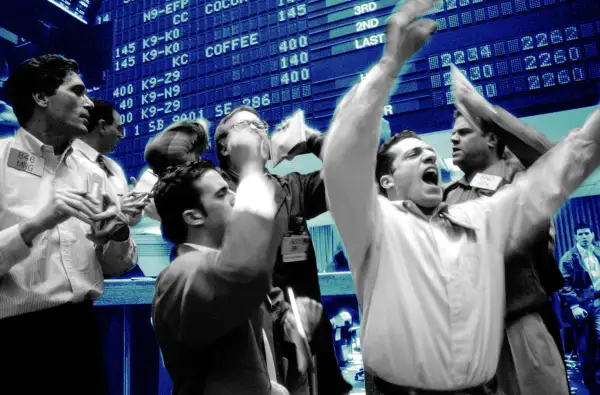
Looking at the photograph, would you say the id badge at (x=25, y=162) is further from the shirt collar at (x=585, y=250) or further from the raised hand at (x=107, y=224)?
the shirt collar at (x=585, y=250)

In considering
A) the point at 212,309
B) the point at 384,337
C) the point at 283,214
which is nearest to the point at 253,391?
the point at 212,309

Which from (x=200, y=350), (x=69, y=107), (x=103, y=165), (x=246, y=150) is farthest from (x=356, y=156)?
(x=103, y=165)

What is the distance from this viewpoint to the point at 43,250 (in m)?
1.27

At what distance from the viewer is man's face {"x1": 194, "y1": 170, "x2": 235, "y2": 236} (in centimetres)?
104

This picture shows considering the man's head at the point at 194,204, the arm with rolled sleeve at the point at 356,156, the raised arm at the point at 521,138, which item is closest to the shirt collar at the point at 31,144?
the man's head at the point at 194,204

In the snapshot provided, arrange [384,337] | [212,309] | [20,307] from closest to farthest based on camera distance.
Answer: [212,309] → [384,337] → [20,307]

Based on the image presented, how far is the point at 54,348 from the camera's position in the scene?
125 centimetres

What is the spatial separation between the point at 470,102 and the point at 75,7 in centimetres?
381

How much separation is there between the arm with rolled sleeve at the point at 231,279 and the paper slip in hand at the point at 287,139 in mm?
593

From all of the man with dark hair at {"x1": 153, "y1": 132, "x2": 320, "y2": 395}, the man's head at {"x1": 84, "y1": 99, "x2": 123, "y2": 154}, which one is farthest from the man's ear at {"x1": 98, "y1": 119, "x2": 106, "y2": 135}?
the man with dark hair at {"x1": 153, "y1": 132, "x2": 320, "y2": 395}

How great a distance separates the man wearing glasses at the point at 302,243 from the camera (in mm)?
1357

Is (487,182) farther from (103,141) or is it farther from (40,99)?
(103,141)

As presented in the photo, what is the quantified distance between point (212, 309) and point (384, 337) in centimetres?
41

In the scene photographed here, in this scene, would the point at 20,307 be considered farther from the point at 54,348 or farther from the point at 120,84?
the point at 120,84
